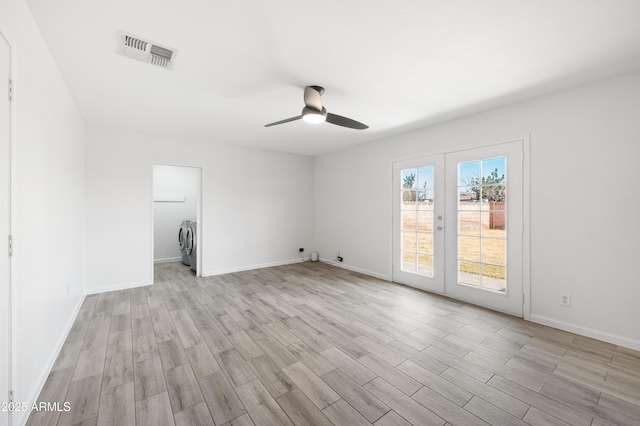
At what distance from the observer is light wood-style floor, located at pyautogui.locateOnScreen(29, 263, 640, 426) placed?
162cm

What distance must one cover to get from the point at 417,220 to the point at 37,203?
418cm

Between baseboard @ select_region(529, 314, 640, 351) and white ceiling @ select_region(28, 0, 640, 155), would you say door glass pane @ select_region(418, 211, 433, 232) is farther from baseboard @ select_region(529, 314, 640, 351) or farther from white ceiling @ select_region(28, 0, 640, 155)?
baseboard @ select_region(529, 314, 640, 351)

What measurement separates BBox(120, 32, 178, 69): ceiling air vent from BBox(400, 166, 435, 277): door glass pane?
3422 millimetres

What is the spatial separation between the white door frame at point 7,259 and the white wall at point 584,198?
13.6 ft

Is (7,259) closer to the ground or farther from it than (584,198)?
closer to the ground

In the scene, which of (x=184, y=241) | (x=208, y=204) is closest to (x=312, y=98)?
(x=208, y=204)

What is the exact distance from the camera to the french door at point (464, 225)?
305 cm

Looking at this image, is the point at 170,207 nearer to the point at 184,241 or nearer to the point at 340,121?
the point at 184,241

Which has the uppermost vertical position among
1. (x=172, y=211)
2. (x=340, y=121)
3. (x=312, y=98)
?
(x=312, y=98)

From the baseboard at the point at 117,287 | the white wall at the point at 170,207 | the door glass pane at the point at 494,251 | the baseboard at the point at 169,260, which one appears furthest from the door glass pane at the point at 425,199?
the baseboard at the point at 169,260

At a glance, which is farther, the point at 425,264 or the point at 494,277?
the point at 425,264

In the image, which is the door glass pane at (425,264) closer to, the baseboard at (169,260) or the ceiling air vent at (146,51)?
the ceiling air vent at (146,51)

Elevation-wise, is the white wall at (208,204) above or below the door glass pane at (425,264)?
above

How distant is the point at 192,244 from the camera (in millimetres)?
5227
